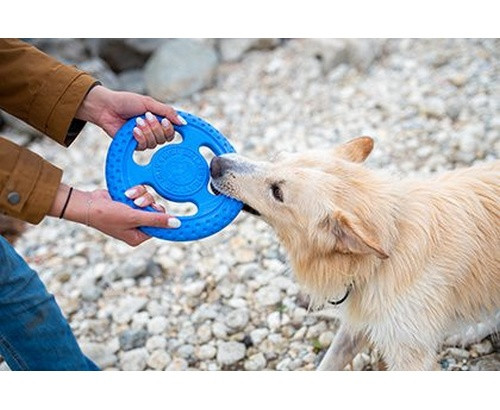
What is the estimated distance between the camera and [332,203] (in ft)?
10.8

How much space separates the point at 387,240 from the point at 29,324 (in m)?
1.89

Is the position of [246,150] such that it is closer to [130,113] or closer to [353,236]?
[130,113]

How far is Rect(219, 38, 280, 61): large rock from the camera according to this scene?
7.61 metres

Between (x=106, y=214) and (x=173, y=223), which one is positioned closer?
(x=106, y=214)

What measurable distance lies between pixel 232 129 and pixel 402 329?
370 cm

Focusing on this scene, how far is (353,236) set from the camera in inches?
123

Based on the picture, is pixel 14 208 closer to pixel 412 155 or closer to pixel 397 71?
pixel 412 155

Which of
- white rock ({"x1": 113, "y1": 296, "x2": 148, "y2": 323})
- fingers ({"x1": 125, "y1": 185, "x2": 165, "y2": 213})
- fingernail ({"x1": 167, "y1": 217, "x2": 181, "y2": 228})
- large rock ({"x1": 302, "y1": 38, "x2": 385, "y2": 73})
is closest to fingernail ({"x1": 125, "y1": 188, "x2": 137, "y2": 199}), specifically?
fingers ({"x1": 125, "y1": 185, "x2": 165, "y2": 213})

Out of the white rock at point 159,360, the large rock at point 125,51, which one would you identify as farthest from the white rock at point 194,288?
the large rock at point 125,51

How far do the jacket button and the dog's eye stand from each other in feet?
4.13

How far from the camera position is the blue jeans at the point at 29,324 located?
11.0 ft

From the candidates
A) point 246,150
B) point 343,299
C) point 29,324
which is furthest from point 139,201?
point 246,150

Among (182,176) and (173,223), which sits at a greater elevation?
(182,176)
